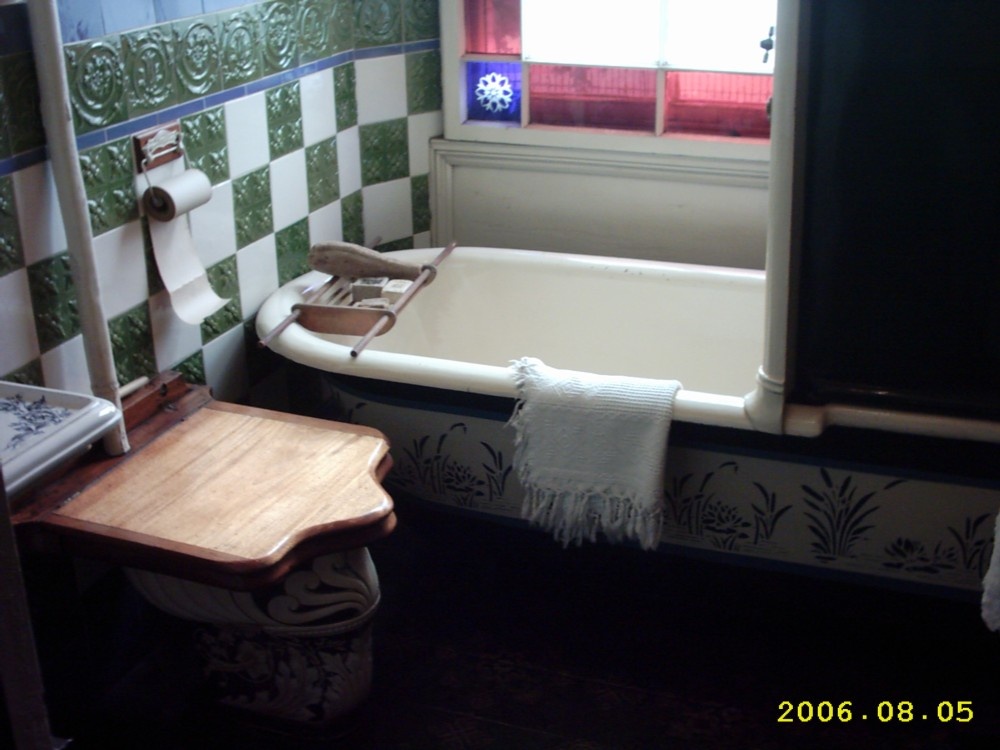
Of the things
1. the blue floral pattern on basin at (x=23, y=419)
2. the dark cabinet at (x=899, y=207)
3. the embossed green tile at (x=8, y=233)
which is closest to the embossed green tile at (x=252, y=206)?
the embossed green tile at (x=8, y=233)

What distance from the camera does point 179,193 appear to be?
2.01 meters

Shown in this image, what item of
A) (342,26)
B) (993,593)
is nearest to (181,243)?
(342,26)

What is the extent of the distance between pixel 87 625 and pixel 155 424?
1.22 feet

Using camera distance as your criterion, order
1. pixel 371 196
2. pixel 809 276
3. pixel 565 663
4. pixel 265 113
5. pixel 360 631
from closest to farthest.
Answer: pixel 809 276 < pixel 360 631 < pixel 565 663 < pixel 265 113 < pixel 371 196

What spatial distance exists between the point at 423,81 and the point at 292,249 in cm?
64

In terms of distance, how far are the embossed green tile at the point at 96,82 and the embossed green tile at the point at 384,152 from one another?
0.92 meters

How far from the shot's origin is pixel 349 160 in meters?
2.74

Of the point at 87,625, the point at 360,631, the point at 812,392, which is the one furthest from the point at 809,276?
the point at 87,625

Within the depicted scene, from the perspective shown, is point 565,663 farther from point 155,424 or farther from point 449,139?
point 449,139

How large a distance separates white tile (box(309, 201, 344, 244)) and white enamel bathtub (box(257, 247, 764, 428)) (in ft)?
0.41

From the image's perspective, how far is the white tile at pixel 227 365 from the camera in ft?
7.52

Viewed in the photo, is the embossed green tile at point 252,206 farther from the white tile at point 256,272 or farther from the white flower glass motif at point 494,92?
the white flower glass motif at point 494,92
